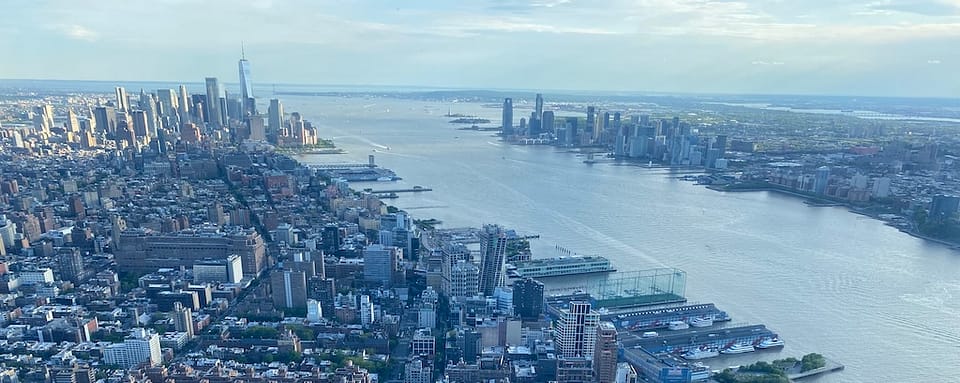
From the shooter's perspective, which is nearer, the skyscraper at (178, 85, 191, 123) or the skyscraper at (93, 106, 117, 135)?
the skyscraper at (93, 106, 117, 135)

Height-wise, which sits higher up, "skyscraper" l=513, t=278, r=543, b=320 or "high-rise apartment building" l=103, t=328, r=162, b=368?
"skyscraper" l=513, t=278, r=543, b=320

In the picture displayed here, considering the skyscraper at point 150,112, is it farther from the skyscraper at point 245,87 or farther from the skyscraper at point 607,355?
Answer: the skyscraper at point 607,355

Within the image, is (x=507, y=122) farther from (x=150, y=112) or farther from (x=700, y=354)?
(x=700, y=354)

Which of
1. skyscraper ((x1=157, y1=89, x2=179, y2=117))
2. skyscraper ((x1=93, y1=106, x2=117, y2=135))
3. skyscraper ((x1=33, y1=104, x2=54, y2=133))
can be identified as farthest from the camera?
skyscraper ((x1=157, y1=89, x2=179, y2=117))

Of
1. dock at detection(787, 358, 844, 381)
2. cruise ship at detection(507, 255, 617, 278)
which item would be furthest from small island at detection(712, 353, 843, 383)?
cruise ship at detection(507, 255, 617, 278)

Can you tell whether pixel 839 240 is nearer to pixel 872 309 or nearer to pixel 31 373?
pixel 872 309

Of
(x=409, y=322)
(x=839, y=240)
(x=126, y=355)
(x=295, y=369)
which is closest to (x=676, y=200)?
(x=839, y=240)

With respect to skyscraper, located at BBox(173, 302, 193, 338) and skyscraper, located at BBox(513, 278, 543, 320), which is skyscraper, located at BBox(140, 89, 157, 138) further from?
skyscraper, located at BBox(513, 278, 543, 320)
